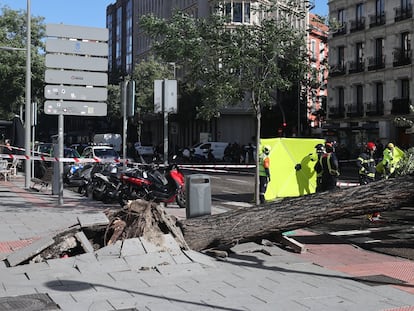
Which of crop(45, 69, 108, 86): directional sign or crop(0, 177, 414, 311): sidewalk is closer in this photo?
crop(0, 177, 414, 311): sidewalk

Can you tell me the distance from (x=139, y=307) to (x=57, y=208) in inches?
322

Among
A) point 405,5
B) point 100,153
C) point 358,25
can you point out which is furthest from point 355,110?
point 100,153

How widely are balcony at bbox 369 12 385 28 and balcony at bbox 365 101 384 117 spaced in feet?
20.6

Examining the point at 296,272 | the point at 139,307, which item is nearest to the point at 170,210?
the point at 296,272

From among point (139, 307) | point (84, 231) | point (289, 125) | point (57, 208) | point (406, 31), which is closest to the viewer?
point (139, 307)

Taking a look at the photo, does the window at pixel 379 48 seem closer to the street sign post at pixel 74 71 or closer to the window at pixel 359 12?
the window at pixel 359 12

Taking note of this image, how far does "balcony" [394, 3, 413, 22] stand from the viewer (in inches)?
1630

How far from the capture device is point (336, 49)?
4931 cm

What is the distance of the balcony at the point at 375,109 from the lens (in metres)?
44.1

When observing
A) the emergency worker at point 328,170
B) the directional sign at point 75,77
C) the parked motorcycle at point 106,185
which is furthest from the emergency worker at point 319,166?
the directional sign at point 75,77

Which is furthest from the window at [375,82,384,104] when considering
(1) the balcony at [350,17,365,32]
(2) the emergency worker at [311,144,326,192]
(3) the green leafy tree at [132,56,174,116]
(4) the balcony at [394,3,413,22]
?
(2) the emergency worker at [311,144,326,192]

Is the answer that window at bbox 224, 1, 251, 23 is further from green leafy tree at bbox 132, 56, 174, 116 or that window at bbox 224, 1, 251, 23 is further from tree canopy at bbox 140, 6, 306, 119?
green leafy tree at bbox 132, 56, 174, 116

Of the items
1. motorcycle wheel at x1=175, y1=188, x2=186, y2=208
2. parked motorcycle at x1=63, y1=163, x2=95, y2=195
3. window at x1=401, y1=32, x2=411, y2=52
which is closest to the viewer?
motorcycle wheel at x1=175, y1=188, x2=186, y2=208

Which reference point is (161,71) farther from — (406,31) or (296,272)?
(296,272)
